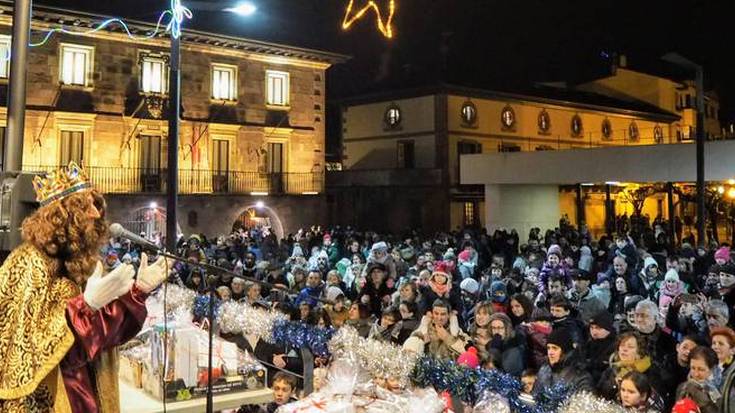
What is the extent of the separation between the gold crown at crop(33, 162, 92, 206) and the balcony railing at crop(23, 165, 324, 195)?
85.8 feet

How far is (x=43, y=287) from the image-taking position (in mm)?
3141

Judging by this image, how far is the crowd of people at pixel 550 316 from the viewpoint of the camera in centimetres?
571

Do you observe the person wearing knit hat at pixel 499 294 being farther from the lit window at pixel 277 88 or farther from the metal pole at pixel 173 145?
the lit window at pixel 277 88

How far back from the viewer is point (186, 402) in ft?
12.9

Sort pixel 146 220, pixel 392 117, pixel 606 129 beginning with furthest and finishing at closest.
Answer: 1. pixel 606 129
2. pixel 392 117
3. pixel 146 220

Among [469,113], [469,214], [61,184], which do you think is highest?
[469,113]

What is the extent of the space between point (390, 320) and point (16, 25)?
16.5ft

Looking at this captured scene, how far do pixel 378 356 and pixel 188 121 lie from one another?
2931 cm

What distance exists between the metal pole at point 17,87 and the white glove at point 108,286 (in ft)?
8.52

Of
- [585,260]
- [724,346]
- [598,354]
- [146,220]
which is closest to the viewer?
[724,346]

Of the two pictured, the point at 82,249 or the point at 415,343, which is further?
the point at 415,343

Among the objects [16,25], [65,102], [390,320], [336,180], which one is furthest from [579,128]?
[16,25]

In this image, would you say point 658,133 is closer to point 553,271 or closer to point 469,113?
point 469,113

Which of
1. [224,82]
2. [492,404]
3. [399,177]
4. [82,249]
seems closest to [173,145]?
[82,249]
